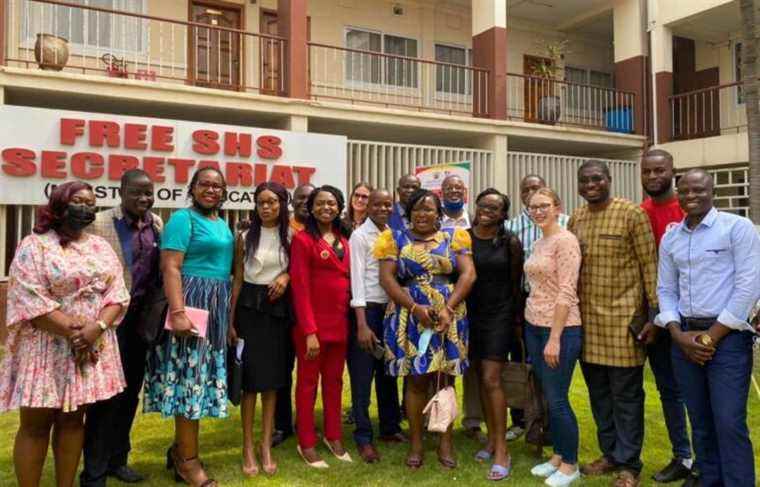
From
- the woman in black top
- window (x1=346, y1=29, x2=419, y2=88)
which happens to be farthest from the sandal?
window (x1=346, y1=29, x2=419, y2=88)

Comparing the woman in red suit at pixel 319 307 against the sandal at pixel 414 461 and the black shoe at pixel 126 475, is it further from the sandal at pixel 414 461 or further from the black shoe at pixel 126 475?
the black shoe at pixel 126 475

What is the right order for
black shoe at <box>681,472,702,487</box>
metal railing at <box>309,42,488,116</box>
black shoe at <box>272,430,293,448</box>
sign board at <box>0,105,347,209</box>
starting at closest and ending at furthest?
black shoe at <box>681,472,702,487</box>, black shoe at <box>272,430,293,448</box>, sign board at <box>0,105,347,209</box>, metal railing at <box>309,42,488,116</box>

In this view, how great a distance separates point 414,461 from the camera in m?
4.11

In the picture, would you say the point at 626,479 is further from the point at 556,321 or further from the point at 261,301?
the point at 261,301

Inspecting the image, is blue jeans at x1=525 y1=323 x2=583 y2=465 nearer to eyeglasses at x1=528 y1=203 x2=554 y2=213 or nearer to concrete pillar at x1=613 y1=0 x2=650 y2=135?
eyeglasses at x1=528 y1=203 x2=554 y2=213

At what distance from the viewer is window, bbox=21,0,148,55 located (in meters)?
9.66

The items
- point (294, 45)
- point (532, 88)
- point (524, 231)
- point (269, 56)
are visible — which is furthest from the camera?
point (532, 88)


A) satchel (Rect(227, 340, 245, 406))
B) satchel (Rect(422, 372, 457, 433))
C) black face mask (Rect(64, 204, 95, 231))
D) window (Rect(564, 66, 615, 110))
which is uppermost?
window (Rect(564, 66, 615, 110))

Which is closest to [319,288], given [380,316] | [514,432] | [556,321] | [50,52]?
[380,316]

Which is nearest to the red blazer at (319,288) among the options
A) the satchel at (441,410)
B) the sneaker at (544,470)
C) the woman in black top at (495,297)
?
the satchel at (441,410)

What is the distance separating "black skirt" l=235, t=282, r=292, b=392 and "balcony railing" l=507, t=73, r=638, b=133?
1014cm

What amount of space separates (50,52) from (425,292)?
705 cm

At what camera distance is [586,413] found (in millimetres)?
5465

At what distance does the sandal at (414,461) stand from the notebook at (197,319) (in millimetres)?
1605
